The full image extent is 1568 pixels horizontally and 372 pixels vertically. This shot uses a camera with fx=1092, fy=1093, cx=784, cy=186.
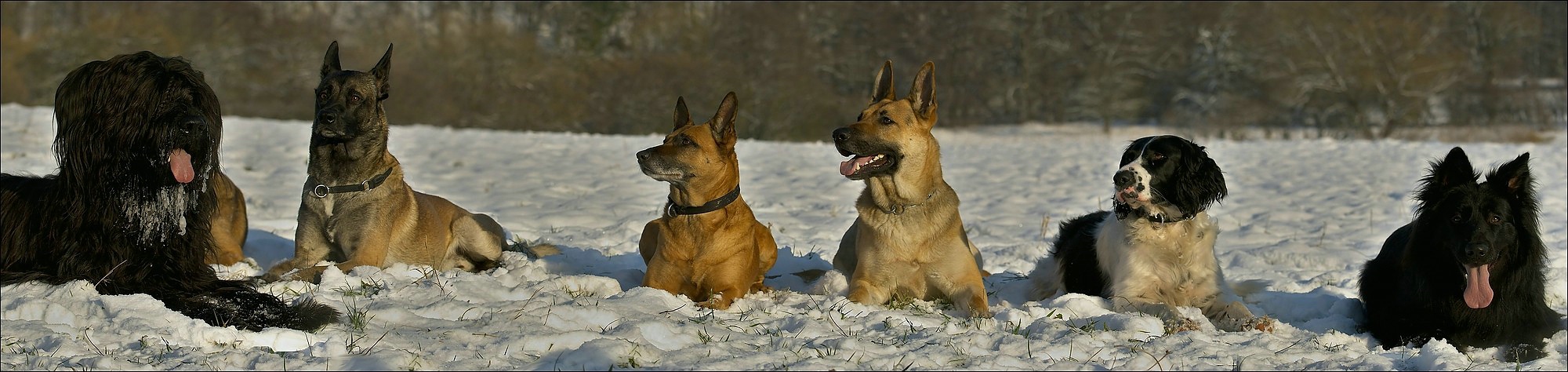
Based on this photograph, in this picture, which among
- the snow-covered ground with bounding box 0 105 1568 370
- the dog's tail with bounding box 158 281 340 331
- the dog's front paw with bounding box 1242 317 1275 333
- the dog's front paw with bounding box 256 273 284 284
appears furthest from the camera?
the dog's front paw with bounding box 256 273 284 284

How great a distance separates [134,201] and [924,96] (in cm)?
401

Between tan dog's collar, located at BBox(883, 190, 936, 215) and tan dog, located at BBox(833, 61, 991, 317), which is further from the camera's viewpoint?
tan dog's collar, located at BBox(883, 190, 936, 215)

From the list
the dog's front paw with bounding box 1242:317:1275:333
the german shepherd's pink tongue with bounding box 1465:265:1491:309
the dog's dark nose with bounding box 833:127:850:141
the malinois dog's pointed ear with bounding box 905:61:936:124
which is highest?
the malinois dog's pointed ear with bounding box 905:61:936:124

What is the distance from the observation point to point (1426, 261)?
547cm

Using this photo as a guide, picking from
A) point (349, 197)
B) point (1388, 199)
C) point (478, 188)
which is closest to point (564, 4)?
point (478, 188)

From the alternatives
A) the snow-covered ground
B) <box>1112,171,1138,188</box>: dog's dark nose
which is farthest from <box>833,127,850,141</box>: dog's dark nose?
<box>1112,171,1138,188</box>: dog's dark nose

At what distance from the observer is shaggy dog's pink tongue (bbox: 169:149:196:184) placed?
490 centimetres

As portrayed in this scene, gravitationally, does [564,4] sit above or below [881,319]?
above

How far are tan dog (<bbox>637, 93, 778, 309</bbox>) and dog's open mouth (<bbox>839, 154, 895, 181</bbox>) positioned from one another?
2.10 ft

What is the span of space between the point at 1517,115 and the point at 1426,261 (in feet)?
139

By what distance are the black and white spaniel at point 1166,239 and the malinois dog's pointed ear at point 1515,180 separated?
1.24 m

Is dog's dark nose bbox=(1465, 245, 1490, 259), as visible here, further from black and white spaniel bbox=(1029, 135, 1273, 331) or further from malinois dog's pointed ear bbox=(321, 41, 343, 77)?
malinois dog's pointed ear bbox=(321, 41, 343, 77)

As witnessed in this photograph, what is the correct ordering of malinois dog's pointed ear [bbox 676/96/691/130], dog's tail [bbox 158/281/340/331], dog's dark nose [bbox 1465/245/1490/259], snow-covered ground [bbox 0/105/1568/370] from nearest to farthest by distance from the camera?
snow-covered ground [bbox 0/105/1568/370] < dog's tail [bbox 158/281/340/331] < dog's dark nose [bbox 1465/245/1490/259] < malinois dog's pointed ear [bbox 676/96/691/130]

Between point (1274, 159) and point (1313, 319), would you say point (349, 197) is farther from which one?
point (1274, 159)
